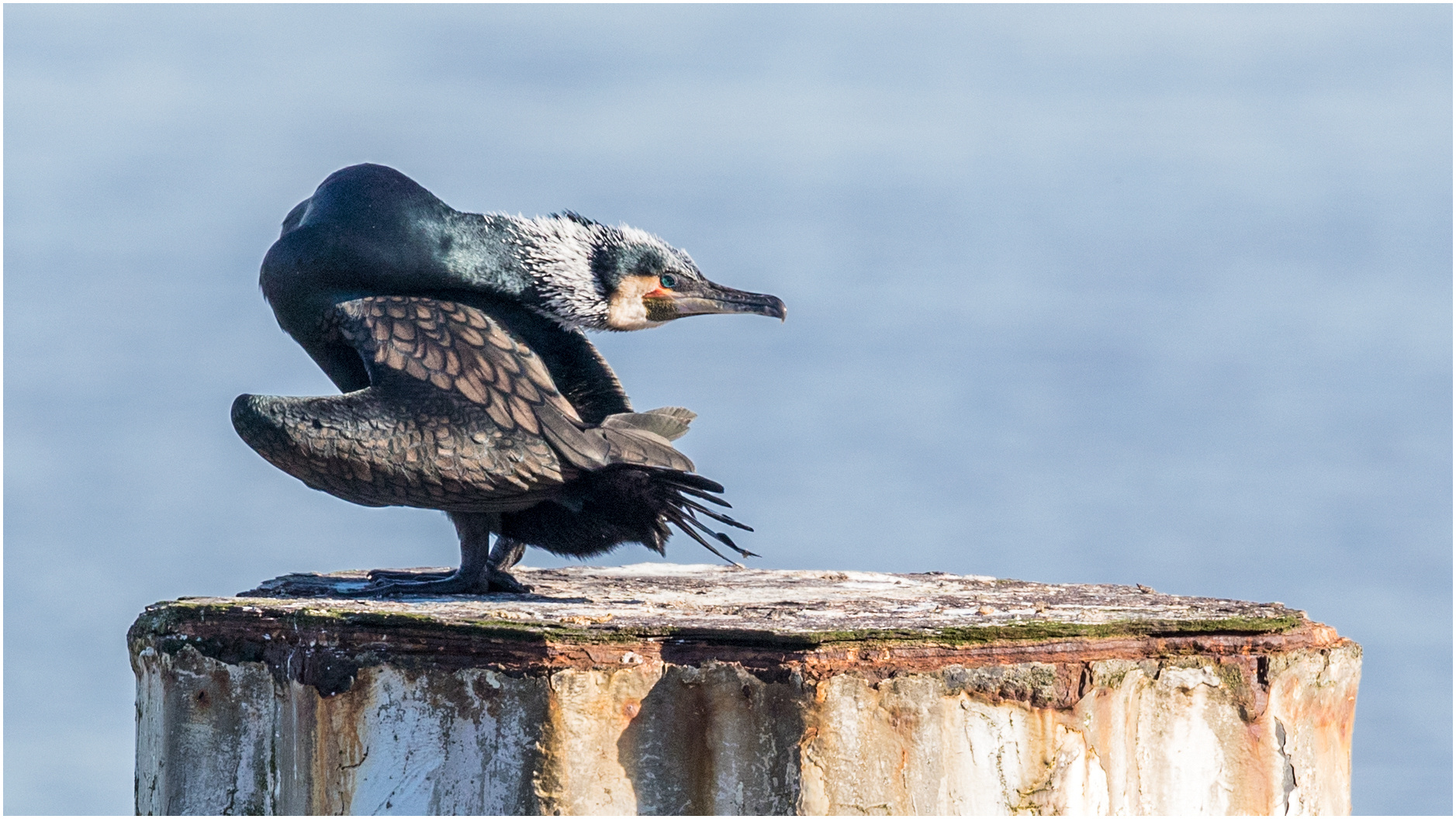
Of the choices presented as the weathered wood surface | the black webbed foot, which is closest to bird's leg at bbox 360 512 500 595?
the black webbed foot

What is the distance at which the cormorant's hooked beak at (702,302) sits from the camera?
8.70 meters

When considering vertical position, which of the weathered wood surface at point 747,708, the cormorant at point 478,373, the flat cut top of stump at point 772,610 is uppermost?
the cormorant at point 478,373

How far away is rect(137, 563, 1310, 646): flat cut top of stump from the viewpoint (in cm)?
667

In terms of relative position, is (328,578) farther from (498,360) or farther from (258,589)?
(498,360)

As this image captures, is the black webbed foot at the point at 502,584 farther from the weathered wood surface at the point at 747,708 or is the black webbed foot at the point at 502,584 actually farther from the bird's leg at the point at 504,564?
the weathered wood surface at the point at 747,708

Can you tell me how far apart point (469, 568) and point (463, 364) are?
1.02m

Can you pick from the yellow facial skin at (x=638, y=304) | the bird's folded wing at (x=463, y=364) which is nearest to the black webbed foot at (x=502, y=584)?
the bird's folded wing at (x=463, y=364)

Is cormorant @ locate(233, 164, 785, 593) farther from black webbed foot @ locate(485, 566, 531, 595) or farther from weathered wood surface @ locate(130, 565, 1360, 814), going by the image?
weathered wood surface @ locate(130, 565, 1360, 814)

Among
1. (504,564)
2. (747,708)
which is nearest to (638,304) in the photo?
(504,564)

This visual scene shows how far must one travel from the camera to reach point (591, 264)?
853 cm

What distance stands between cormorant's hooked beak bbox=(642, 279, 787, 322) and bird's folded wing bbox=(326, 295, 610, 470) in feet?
2.67

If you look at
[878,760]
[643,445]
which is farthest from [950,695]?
[643,445]

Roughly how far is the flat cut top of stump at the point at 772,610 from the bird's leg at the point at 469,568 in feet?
0.44

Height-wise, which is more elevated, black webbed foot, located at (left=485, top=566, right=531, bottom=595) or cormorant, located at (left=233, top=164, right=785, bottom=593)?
cormorant, located at (left=233, top=164, right=785, bottom=593)
